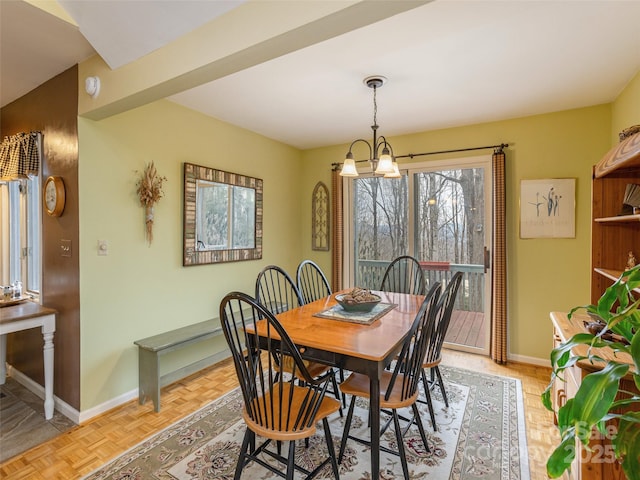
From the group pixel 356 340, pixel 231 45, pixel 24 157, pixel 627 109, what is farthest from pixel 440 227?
pixel 24 157

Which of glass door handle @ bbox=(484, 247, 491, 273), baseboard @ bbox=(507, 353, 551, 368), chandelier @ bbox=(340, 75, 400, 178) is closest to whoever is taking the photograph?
chandelier @ bbox=(340, 75, 400, 178)

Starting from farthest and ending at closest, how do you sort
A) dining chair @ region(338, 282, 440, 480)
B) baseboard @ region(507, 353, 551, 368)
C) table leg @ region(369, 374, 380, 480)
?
1. baseboard @ region(507, 353, 551, 368)
2. dining chair @ region(338, 282, 440, 480)
3. table leg @ region(369, 374, 380, 480)

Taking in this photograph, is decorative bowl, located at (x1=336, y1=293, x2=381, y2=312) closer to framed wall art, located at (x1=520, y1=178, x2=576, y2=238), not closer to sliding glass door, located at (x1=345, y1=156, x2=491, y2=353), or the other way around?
sliding glass door, located at (x1=345, y1=156, x2=491, y2=353)

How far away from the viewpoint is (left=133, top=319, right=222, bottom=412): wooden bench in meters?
2.51

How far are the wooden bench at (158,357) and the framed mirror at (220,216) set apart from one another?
647 mm

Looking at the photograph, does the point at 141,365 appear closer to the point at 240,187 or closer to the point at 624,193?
the point at 240,187

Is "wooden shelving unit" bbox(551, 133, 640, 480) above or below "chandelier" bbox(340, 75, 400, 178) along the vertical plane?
below

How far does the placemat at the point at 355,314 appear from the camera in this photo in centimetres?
212

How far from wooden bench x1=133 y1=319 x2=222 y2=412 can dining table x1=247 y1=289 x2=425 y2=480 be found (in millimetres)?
1020

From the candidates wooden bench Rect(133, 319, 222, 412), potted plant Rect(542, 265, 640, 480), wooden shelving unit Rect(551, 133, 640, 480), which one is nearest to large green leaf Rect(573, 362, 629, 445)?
potted plant Rect(542, 265, 640, 480)

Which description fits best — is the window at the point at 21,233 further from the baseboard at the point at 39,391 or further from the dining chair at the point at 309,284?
the dining chair at the point at 309,284

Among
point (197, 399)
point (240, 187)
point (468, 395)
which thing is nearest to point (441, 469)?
point (468, 395)

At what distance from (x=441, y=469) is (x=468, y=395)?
0.98 metres

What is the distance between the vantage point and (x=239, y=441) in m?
2.12
